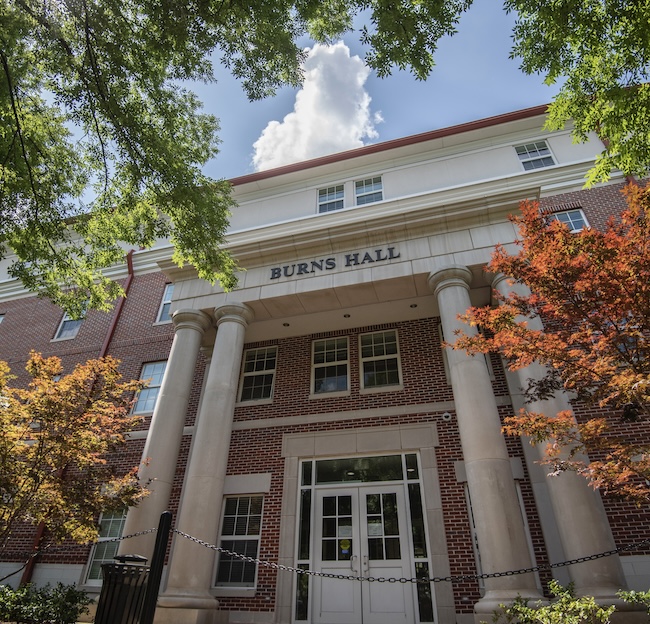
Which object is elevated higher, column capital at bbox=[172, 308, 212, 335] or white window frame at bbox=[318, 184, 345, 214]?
white window frame at bbox=[318, 184, 345, 214]

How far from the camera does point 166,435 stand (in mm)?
10344

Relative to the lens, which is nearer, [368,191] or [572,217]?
[572,217]

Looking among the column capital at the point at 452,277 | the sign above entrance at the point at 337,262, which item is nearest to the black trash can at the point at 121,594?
the sign above entrance at the point at 337,262

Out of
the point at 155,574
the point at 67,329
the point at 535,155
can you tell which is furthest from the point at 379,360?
the point at 67,329

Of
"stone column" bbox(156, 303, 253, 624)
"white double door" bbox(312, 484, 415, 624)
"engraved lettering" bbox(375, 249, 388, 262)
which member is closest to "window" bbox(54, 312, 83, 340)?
"stone column" bbox(156, 303, 253, 624)

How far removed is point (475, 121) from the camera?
15992 millimetres

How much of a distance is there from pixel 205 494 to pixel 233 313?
14.9 ft

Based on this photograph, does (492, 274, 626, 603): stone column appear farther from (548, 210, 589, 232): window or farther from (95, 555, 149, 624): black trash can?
(548, 210, 589, 232): window

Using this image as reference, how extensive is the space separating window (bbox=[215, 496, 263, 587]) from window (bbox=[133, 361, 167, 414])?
428cm

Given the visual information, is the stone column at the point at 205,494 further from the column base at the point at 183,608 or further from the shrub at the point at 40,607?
the shrub at the point at 40,607

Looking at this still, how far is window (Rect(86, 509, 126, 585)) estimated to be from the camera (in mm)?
11891

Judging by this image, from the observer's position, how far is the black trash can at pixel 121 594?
5.31 m

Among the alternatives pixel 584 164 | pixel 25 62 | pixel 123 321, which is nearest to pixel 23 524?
pixel 123 321

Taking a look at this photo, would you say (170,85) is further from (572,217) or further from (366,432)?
(572,217)
